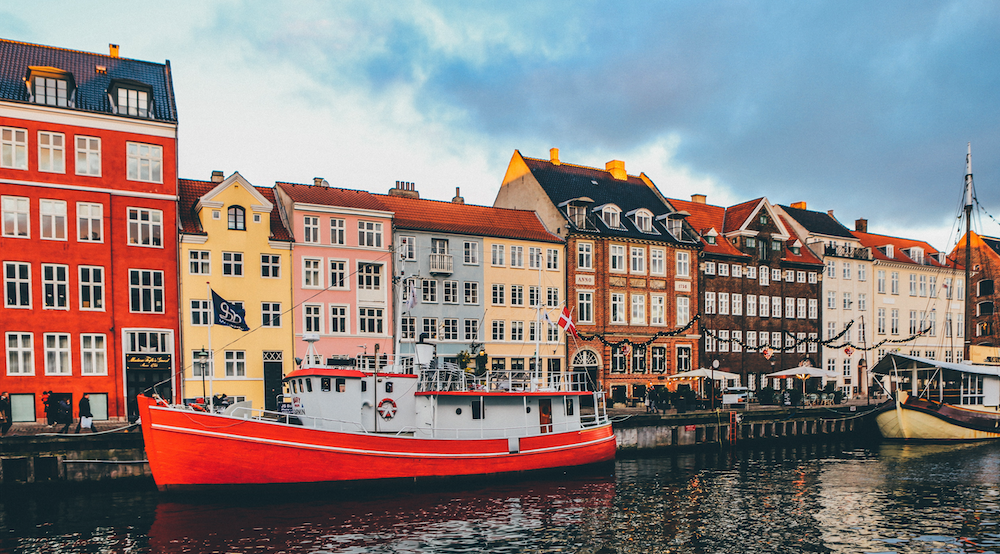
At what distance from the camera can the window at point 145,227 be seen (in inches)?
1668

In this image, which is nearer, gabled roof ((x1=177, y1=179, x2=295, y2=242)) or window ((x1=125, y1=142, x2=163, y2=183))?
window ((x1=125, y1=142, x2=163, y2=183))

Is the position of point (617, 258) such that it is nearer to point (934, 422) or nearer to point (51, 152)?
point (934, 422)

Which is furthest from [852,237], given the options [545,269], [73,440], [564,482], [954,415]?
[73,440]

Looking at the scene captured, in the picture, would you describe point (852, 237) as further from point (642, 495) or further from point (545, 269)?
point (642, 495)

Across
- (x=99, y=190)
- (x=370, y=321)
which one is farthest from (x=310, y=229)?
(x=99, y=190)

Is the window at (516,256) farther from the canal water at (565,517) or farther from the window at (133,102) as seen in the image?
the window at (133,102)

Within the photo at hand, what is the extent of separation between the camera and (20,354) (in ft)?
129

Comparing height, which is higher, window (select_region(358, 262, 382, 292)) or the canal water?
window (select_region(358, 262, 382, 292))

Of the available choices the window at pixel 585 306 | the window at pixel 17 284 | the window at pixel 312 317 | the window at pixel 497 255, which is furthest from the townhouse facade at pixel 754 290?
the window at pixel 17 284

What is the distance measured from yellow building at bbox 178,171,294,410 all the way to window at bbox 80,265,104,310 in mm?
3939

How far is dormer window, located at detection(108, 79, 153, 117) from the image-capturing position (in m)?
42.4

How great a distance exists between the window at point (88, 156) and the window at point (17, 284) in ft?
18.0

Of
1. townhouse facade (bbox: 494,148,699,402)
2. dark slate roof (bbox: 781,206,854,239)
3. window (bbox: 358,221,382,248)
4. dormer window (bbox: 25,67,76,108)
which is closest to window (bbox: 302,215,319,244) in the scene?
window (bbox: 358,221,382,248)

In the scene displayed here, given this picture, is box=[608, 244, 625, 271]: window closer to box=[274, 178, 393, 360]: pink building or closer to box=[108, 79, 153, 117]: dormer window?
box=[274, 178, 393, 360]: pink building
